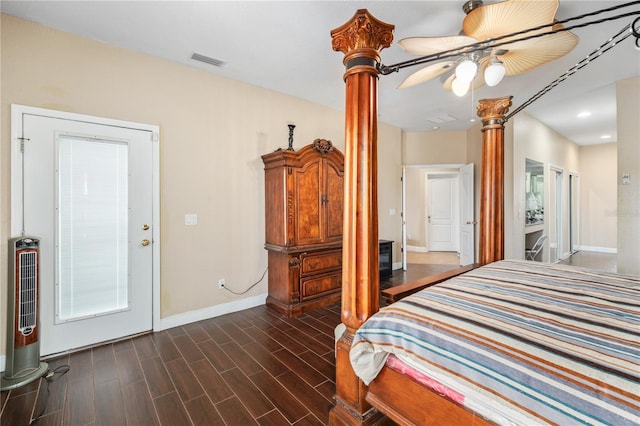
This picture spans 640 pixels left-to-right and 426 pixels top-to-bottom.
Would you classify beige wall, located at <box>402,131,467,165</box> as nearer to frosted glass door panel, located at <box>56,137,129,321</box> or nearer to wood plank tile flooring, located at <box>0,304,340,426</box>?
wood plank tile flooring, located at <box>0,304,340,426</box>

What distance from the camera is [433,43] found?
1951 mm

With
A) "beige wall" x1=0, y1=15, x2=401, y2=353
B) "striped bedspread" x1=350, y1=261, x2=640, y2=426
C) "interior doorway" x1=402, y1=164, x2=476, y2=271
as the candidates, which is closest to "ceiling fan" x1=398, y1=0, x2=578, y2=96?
"striped bedspread" x1=350, y1=261, x2=640, y2=426

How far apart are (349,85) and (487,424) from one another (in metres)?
1.68

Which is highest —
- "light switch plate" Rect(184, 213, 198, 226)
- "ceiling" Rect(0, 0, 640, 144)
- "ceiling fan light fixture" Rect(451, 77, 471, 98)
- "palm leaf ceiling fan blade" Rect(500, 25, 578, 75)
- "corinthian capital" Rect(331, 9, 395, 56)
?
"ceiling" Rect(0, 0, 640, 144)

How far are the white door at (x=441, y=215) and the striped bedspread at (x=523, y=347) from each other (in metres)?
6.33

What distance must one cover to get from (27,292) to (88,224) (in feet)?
2.27

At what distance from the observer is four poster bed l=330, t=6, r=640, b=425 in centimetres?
92

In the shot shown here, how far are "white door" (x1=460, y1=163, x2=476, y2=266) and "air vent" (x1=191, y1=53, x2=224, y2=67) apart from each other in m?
4.65

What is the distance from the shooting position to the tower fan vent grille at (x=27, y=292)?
206 cm

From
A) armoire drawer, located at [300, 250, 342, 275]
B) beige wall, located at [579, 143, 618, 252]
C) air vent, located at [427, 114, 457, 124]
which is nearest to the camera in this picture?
armoire drawer, located at [300, 250, 342, 275]

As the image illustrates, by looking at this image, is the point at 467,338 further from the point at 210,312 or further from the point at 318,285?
the point at 210,312

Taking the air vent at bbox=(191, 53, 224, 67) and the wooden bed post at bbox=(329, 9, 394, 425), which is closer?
the wooden bed post at bbox=(329, 9, 394, 425)

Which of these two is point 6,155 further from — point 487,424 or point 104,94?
point 487,424

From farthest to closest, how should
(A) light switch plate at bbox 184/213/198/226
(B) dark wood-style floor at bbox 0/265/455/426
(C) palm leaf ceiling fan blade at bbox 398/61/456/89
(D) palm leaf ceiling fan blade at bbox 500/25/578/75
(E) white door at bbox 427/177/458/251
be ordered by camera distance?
1. (E) white door at bbox 427/177/458/251
2. (A) light switch plate at bbox 184/213/198/226
3. (C) palm leaf ceiling fan blade at bbox 398/61/456/89
4. (D) palm leaf ceiling fan blade at bbox 500/25/578/75
5. (B) dark wood-style floor at bbox 0/265/455/426
